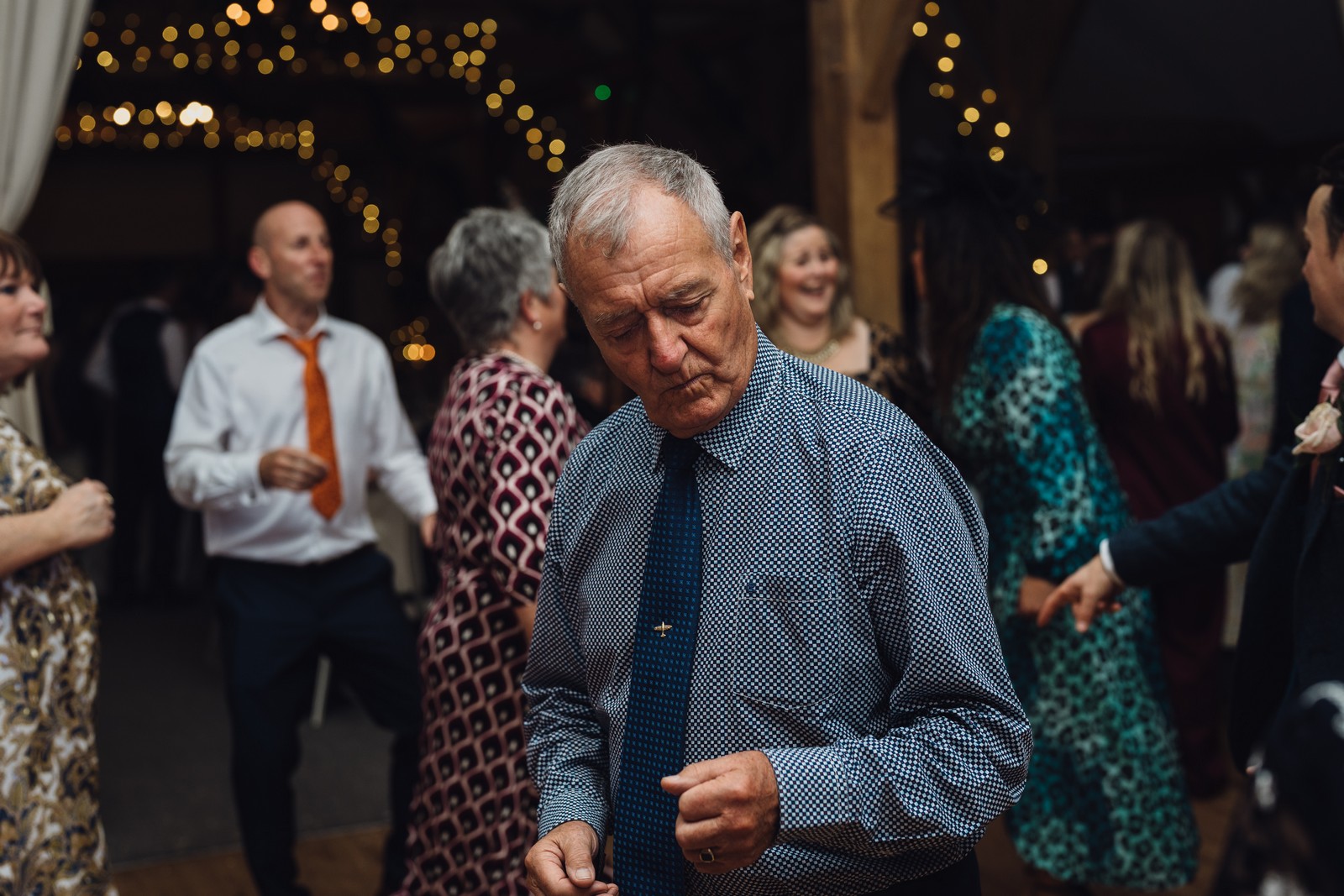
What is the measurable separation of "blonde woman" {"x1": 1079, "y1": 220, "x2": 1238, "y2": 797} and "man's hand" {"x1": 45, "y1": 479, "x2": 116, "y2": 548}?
2.87 meters

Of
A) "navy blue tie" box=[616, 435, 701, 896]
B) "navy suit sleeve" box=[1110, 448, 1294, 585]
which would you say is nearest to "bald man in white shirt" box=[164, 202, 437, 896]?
"navy suit sleeve" box=[1110, 448, 1294, 585]

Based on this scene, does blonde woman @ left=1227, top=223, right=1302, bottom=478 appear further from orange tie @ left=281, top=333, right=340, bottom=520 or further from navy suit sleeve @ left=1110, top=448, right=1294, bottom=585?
orange tie @ left=281, top=333, right=340, bottom=520

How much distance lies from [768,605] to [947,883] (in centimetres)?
37

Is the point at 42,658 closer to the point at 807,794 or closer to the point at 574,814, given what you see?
the point at 574,814

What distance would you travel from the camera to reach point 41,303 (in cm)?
247

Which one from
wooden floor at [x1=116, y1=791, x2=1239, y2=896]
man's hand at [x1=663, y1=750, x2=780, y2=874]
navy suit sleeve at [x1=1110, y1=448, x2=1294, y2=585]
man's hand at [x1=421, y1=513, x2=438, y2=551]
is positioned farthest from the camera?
wooden floor at [x1=116, y1=791, x2=1239, y2=896]

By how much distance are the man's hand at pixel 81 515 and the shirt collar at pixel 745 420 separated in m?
1.37

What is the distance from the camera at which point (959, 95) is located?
6078 millimetres

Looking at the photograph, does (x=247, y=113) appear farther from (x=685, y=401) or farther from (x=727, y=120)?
(x=685, y=401)

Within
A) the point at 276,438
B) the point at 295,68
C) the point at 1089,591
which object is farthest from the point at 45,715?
the point at 295,68

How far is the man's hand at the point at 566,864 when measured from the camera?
133 cm

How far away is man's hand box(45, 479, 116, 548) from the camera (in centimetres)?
232

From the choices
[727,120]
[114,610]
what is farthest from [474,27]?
[114,610]

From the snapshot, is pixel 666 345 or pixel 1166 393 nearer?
pixel 666 345
